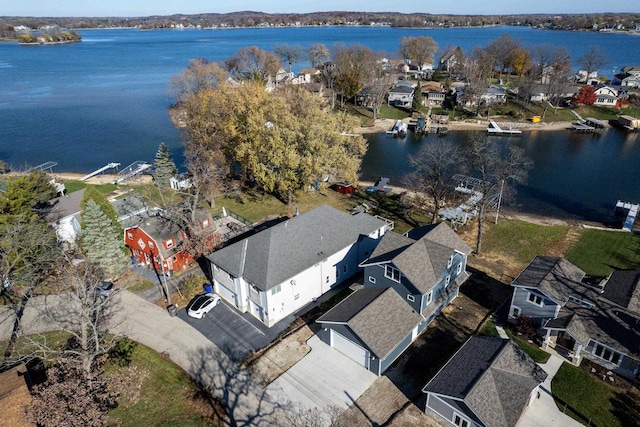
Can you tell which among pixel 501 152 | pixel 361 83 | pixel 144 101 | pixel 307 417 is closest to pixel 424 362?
pixel 307 417

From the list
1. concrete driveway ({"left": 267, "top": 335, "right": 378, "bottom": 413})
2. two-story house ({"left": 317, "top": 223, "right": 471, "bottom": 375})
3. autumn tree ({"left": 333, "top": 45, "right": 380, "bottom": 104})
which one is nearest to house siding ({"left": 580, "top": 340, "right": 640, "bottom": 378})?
two-story house ({"left": 317, "top": 223, "right": 471, "bottom": 375})

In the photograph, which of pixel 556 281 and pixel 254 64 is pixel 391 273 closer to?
pixel 556 281

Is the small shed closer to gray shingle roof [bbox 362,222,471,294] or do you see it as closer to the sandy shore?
gray shingle roof [bbox 362,222,471,294]

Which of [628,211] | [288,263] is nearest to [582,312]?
[288,263]

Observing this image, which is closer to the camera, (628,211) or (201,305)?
(201,305)

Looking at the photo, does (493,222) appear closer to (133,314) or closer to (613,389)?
(613,389)

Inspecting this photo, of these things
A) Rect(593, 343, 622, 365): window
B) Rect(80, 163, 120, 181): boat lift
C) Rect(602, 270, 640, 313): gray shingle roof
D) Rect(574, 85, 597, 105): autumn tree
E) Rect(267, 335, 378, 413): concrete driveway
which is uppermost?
Rect(574, 85, 597, 105): autumn tree

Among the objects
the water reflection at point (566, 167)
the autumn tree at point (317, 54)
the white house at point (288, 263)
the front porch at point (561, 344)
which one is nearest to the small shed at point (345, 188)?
the water reflection at point (566, 167)
